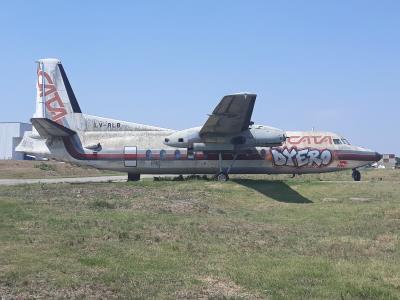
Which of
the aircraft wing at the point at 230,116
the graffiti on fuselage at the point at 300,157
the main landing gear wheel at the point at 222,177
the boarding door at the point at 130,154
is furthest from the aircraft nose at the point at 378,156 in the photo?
the boarding door at the point at 130,154

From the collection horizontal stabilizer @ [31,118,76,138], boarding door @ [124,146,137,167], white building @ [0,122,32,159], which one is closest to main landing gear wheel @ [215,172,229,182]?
boarding door @ [124,146,137,167]

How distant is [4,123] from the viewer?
132 meters

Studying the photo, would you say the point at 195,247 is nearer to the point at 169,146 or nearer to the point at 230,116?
the point at 230,116

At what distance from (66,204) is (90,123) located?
14.1m

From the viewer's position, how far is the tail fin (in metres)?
33.9

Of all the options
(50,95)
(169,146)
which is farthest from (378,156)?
(50,95)

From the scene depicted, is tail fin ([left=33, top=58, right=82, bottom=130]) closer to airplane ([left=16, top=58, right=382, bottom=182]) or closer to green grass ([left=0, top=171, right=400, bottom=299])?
airplane ([left=16, top=58, right=382, bottom=182])

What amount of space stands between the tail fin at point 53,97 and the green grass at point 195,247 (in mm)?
10235

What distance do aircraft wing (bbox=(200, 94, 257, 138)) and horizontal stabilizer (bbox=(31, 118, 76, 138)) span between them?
8.86 m

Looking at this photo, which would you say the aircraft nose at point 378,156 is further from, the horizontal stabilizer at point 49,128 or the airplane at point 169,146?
the horizontal stabilizer at point 49,128

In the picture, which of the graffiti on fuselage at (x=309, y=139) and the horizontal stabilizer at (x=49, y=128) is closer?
the horizontal stabilizer at (x=49, y=128)

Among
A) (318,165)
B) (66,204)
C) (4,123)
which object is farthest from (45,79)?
(4,123)

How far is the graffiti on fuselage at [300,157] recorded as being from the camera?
3303 centimetres

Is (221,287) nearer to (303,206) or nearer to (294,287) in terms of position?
(294,287)
